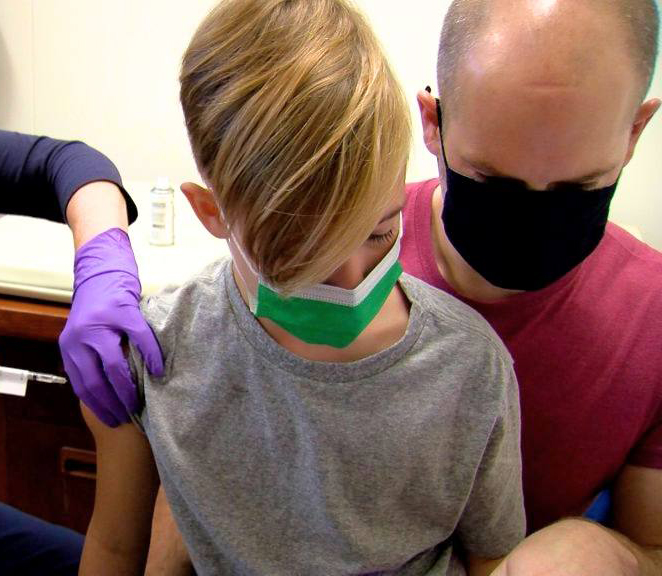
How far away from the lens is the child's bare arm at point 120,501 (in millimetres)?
920

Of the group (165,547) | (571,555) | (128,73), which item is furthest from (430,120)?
(128,73)

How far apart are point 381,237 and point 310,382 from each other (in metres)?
0.21

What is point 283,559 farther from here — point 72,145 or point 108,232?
point 72,145

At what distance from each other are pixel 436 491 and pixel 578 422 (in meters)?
0.36

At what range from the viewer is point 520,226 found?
2.94 feet

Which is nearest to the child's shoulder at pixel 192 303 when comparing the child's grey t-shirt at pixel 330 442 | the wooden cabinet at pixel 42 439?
the child's grey t-shirt at pixel 330 442

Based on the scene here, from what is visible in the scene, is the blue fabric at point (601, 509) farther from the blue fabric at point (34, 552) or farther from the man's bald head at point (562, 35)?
the blue fabric at point (34, 552)

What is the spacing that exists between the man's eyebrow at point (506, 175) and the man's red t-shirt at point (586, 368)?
0.24 metres

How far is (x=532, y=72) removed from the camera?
2.70ft

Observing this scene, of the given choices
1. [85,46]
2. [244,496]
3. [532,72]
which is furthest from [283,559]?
[85,46]

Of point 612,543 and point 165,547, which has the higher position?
point 612,543

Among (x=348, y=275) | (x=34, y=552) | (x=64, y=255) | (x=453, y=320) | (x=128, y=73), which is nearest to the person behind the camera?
(x=348, y=275)

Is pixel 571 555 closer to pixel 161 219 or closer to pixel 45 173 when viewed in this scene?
pixel 45 173

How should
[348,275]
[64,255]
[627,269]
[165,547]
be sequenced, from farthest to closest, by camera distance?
[64,255], [627,269], [165,547], [348,275]
